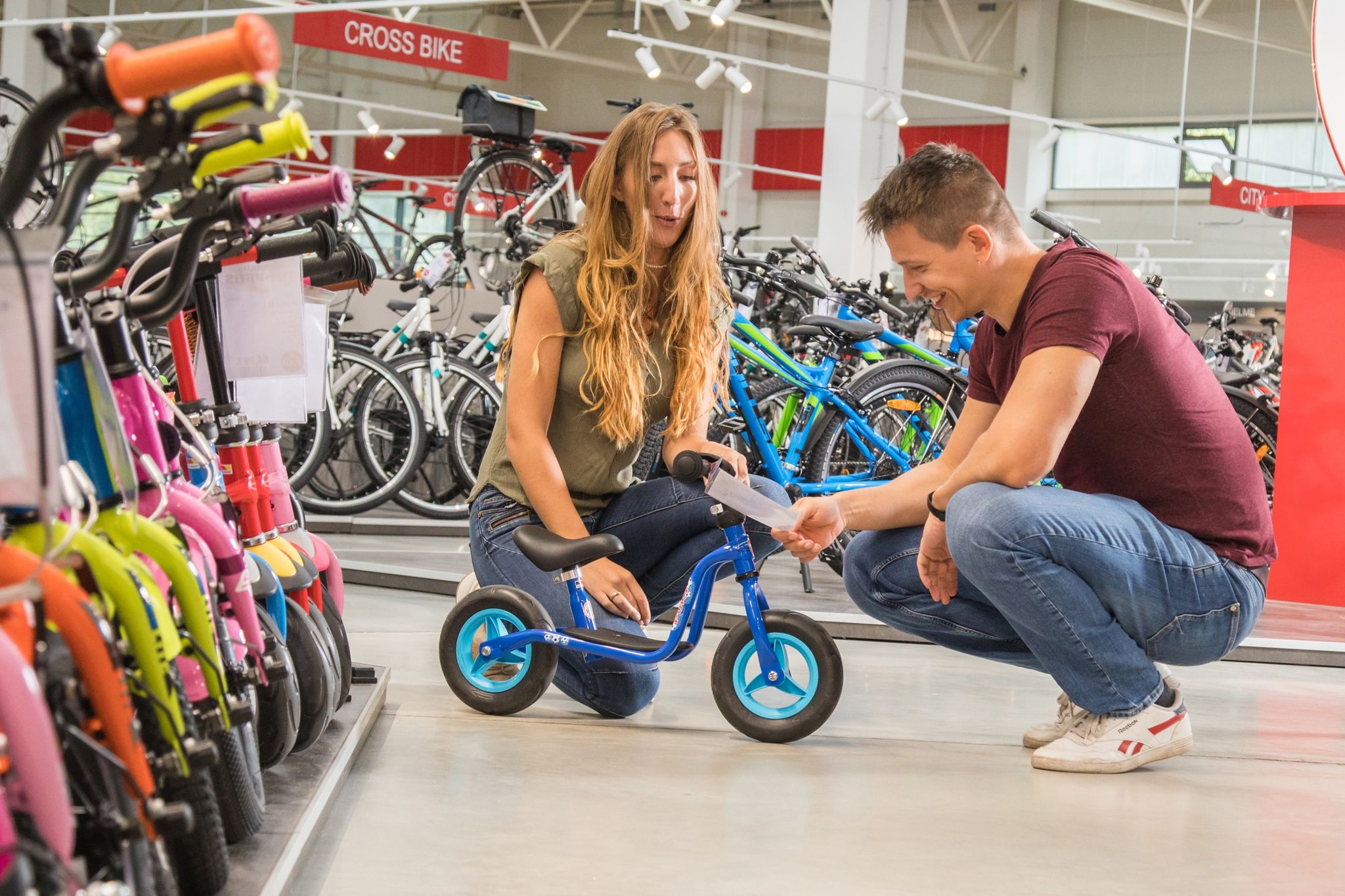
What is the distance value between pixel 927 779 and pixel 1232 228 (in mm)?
17505

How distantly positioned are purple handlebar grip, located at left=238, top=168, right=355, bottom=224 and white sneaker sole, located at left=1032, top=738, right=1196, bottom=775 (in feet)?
5.60

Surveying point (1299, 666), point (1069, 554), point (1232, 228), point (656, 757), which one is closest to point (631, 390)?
point (656, 757)

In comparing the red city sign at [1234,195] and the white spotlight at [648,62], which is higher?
the white spotlight at [648,62]

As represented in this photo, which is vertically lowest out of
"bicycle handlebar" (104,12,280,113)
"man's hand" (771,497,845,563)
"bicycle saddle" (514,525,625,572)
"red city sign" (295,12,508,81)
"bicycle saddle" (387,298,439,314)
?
"bicycle saddle" (514,525,625,572)

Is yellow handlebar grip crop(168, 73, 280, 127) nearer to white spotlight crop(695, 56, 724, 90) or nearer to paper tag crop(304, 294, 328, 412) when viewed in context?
paper tag crop(304, 294, 328, 412)

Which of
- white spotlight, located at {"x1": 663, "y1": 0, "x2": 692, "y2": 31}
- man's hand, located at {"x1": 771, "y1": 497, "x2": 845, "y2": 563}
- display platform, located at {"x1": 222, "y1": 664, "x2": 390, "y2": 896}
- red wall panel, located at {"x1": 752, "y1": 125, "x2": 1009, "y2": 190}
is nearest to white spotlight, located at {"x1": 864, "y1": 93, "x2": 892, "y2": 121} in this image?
white spotlight, located at {"x1": 663, "y1": 0, "x2": 692, "y2": 31}

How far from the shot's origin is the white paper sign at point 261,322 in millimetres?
2051

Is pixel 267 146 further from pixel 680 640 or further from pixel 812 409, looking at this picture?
pixel 812 409

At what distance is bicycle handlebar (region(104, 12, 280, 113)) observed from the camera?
103 cm

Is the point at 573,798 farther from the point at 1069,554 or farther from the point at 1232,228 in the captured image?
the point at 1232,228

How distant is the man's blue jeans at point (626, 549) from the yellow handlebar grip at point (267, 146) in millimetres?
1509

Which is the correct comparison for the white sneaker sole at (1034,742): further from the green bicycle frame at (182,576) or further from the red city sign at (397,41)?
the red city sign at (397,41)

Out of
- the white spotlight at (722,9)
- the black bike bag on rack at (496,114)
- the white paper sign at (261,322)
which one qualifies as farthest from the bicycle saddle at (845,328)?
the white spotlight at (722,9)

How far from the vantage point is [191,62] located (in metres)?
1.04
